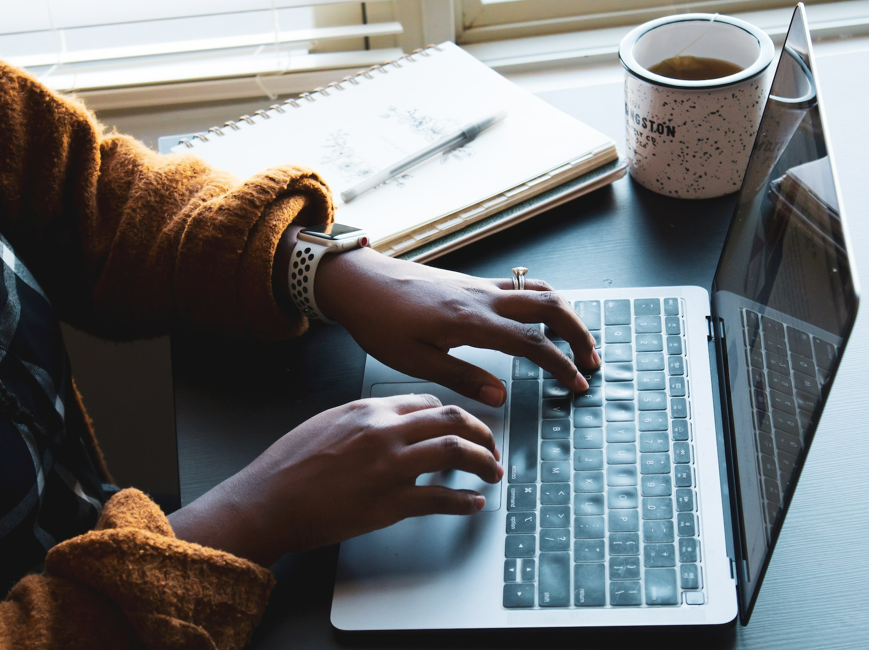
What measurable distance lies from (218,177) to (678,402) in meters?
0.43

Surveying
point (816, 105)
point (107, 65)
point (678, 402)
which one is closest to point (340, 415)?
point (678, 402)

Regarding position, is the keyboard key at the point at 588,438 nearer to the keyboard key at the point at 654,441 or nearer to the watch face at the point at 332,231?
the keyboard key at the point at 654,441

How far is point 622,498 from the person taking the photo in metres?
0.53

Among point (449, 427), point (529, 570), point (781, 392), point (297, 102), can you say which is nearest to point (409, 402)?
point (449, 427)

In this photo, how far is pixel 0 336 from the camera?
2.09ft

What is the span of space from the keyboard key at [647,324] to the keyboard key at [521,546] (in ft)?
0.68

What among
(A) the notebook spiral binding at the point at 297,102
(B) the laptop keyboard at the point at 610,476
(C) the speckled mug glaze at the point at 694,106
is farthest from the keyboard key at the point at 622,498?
(A) the notebook spiral binding at the point at 297,102

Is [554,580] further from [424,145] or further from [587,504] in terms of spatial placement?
[424,145]

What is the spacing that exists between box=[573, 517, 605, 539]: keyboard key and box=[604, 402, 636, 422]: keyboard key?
87mm

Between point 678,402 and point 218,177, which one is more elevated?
point 218,177

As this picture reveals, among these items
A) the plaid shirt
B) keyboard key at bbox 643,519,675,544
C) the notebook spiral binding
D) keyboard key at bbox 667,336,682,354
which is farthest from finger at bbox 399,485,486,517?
the notebook spiral binding

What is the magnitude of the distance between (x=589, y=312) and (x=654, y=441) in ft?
0.46

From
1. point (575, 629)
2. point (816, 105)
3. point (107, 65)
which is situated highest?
point (816, 105)

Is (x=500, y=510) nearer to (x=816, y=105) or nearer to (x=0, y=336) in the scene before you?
(x=816, y=105)
